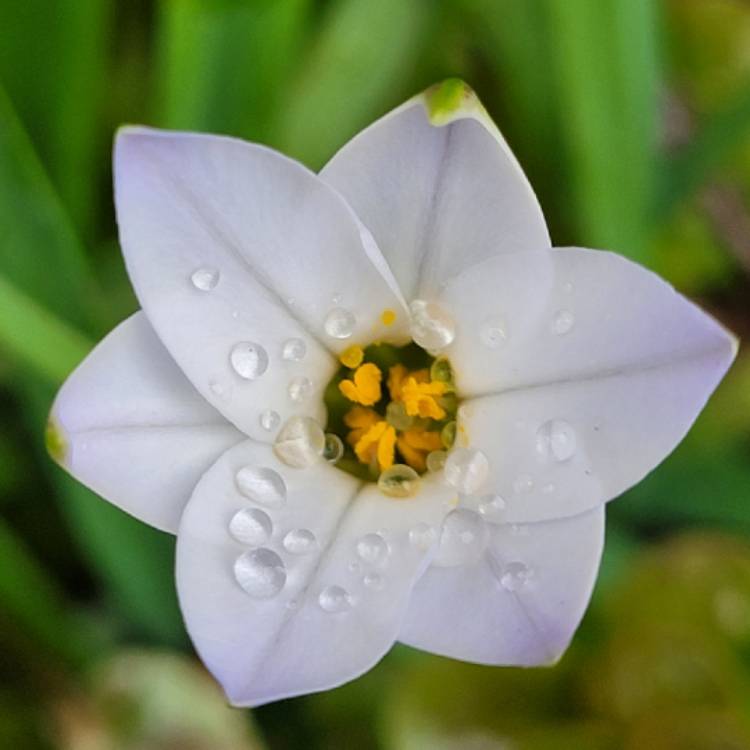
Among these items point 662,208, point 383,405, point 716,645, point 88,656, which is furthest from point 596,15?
point 88,656

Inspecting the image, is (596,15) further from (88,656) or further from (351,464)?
(88,656)

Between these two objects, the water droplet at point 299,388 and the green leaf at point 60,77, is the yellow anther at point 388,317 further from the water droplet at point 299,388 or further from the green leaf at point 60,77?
the green leaf at point 60,77

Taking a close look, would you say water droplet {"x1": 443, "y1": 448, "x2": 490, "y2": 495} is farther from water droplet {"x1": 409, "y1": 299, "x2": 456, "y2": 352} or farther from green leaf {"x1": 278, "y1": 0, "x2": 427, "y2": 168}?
green leaf {"x1": 278, "y1": 0, "x2": 427, "y2": 168}

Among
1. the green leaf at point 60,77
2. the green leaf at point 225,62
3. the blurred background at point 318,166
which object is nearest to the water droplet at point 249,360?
the blurred background at point 318,166

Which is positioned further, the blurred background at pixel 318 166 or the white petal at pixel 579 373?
the blurred background at pixel 318 166

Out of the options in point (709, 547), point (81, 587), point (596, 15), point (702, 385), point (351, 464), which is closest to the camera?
point (702, 385)

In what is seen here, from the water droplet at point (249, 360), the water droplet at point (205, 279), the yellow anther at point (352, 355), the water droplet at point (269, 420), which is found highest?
the water droplet at point (205, 279)

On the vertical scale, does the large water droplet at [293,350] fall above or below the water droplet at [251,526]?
above

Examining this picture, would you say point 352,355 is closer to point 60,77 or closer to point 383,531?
point 383,531
